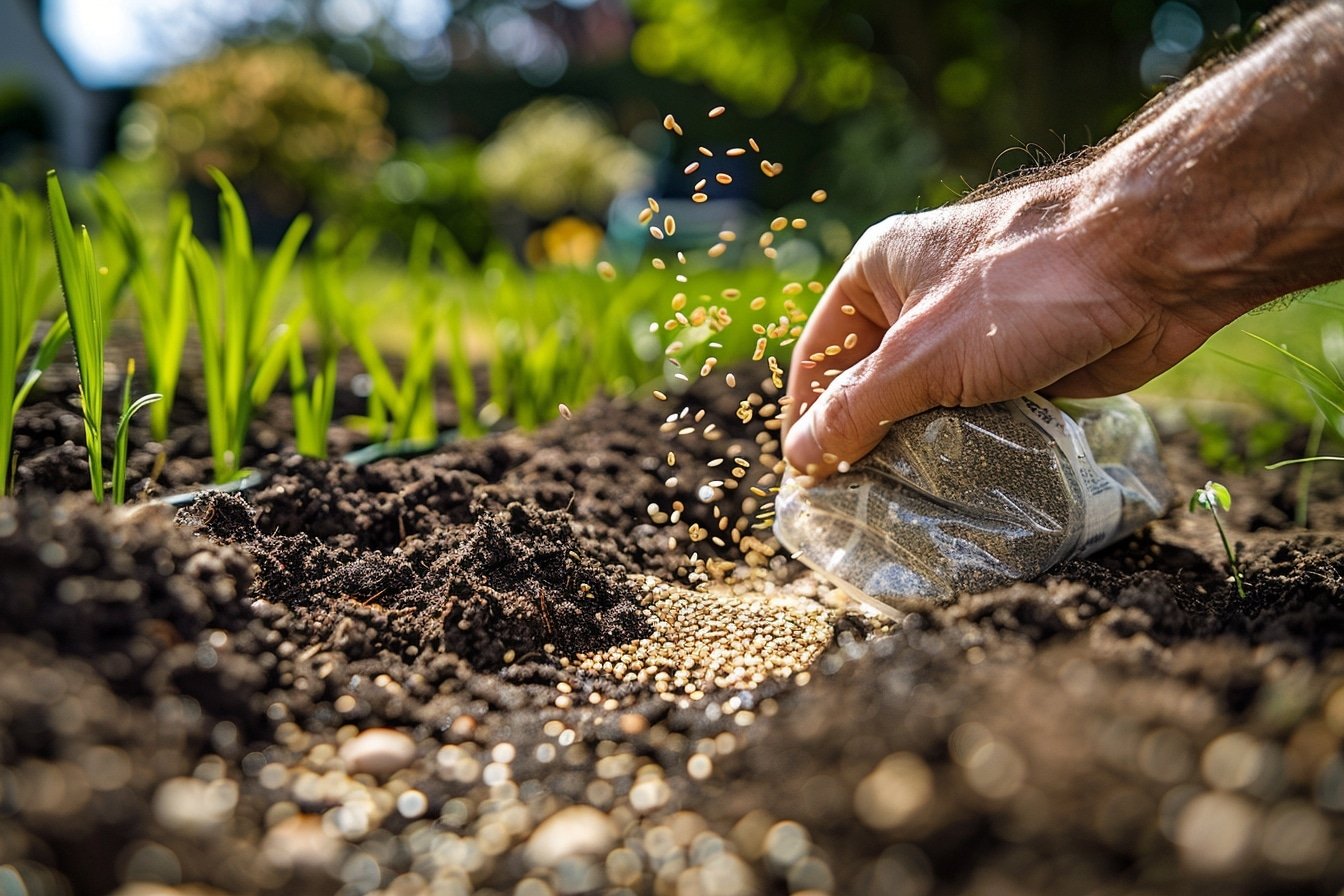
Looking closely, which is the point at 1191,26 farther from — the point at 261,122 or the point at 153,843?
the point at 153,843

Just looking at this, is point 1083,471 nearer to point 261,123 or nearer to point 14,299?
point 14,299

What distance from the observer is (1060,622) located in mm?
890

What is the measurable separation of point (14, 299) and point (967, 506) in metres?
1.25

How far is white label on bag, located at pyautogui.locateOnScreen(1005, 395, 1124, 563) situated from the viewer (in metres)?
1.20

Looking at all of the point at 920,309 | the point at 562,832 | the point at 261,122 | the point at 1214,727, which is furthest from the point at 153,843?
the point at 261,122

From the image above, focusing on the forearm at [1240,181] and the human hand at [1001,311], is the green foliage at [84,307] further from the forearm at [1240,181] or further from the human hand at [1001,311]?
the forearm at [1240,181]

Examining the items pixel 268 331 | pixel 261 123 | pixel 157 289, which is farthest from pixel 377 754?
pixel 261 123

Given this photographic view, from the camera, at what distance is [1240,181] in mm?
968

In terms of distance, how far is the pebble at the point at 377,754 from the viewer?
835mm

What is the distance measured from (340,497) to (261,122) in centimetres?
556

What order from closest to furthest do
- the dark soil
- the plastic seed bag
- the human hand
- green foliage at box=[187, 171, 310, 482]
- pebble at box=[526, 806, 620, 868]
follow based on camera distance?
1. the dark soil
2. pebble at box=[526, 806, 620, 868]
3. the human hand
4. the plastic seed bag
5. green foliage at box=[187, 171, 310, 482]

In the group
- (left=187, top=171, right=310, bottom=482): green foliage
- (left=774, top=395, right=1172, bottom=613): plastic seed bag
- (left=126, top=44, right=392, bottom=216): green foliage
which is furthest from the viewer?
(left=126, top=44, right=392, bottom=216): green foliage

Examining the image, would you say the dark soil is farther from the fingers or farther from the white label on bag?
the fingers

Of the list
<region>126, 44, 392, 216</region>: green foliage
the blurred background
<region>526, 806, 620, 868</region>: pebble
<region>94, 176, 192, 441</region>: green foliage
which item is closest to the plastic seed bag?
<region>526, 806, 620, 868</region>: pebble
